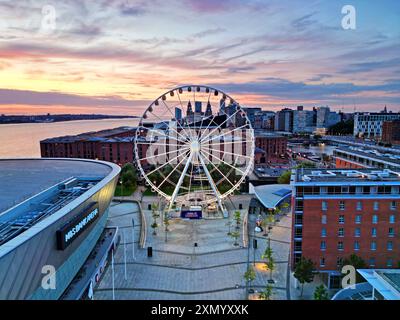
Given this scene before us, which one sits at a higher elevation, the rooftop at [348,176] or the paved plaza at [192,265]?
the rooftop at [348,176]

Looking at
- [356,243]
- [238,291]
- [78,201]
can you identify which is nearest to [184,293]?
[238,291]

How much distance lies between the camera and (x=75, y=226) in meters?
7.70

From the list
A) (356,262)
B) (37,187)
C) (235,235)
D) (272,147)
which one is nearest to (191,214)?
(235,235)

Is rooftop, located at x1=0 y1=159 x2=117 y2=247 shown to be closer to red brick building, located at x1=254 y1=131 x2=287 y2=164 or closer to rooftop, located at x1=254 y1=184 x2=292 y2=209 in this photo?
rooftop, located at x1=254 y1=184 x2=292 y2=209

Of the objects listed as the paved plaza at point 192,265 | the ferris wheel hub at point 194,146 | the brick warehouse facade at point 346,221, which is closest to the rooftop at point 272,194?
the paved plaza at point 192,265

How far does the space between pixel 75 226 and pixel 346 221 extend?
7.01 meters

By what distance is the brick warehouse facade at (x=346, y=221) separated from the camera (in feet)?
31.0

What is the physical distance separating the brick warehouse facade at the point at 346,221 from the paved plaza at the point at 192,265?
1.53m

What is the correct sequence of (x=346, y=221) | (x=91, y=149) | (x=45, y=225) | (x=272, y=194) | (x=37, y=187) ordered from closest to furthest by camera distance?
1. (x=45, y=225)
2. (x=346, y=221)
3. (x=37, y=187)
4. (x=272, y=194)
5. (x=91, y=149)

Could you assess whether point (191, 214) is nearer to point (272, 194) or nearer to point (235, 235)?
point (235, 235)

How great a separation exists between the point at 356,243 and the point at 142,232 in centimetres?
798

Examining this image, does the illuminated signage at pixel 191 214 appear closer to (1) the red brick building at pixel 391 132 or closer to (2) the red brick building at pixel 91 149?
(2) the red brick building at pixel 91 149

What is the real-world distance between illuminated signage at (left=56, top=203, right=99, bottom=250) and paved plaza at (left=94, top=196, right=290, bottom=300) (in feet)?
6.44
